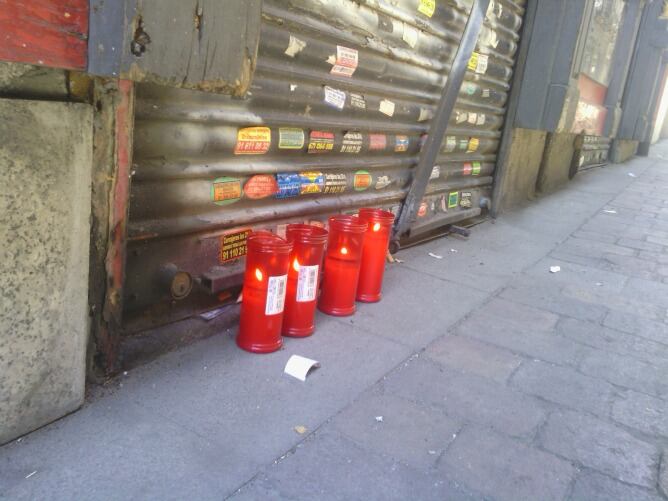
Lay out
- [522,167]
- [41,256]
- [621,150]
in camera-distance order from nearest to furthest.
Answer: [41,256]
[522,167]
[621,150]

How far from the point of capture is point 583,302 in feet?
15.2

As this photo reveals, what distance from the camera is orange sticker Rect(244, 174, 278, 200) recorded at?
3.36 m

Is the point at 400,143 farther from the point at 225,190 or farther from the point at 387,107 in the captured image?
the point at 225,190

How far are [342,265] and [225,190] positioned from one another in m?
0.96

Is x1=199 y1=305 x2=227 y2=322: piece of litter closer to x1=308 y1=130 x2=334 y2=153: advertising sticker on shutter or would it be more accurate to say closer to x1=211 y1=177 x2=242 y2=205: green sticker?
x1=211 y1=177 x2=242 y2=205: green sticker

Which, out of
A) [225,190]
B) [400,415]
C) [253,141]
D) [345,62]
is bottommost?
[400,415]

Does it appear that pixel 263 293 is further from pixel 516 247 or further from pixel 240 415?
pixel 516 247

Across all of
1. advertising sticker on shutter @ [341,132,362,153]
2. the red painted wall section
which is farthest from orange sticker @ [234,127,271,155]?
the red painted wall section

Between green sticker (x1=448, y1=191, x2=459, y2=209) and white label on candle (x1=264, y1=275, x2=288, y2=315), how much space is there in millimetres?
3910

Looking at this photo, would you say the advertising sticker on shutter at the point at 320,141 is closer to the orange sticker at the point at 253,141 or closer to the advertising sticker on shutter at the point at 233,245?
the orange sticker at the point at 253,141

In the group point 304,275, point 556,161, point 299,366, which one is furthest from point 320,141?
point 556,161

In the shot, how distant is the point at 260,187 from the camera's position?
3434mm

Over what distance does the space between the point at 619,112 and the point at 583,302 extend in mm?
11062

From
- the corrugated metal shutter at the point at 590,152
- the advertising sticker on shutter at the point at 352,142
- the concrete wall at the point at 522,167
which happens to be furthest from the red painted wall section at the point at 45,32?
the corrugated metal shutter at the point at 590,152
